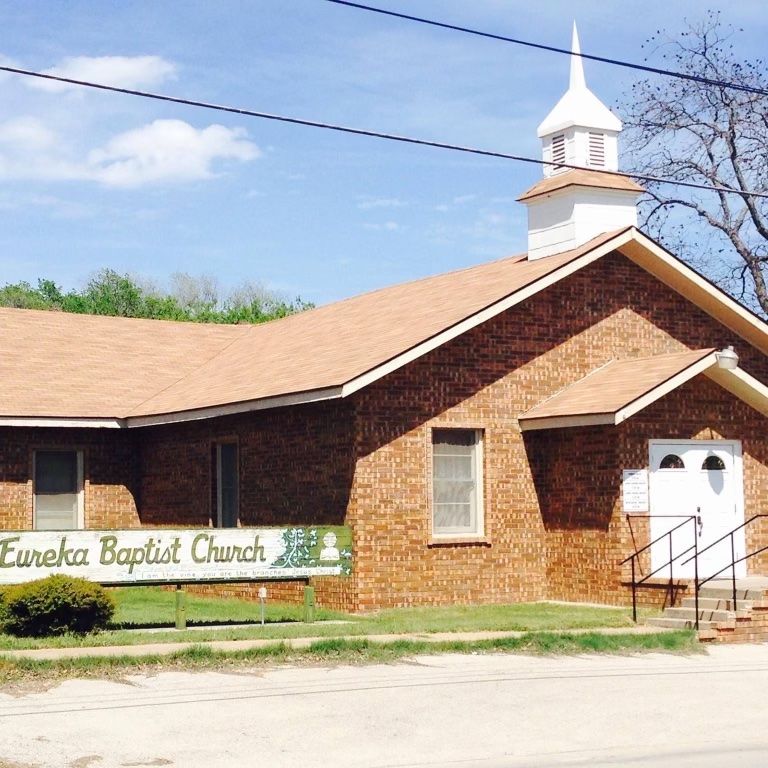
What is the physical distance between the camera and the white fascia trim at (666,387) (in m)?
20.8

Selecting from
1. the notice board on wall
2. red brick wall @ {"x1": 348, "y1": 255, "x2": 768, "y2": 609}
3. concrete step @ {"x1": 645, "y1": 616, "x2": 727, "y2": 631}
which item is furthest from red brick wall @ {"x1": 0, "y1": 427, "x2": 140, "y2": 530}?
concrete step @ {"x1": 645, "y1": 616, "x2": 727, "y2": 631}

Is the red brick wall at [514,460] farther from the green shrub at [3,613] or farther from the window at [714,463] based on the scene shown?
the green shrub at [3,613]

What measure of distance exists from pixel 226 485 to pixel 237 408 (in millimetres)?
2798

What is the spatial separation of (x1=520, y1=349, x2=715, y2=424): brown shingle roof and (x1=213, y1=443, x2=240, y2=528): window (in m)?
5.52

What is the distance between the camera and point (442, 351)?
71.9 ft

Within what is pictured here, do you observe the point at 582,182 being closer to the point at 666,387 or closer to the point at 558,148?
the point at 558,148

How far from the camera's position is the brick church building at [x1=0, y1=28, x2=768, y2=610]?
69.9ft

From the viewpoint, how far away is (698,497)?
2256 centimetres

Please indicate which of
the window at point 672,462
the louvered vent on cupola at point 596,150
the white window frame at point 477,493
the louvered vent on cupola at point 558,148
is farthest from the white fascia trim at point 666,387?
the louvered vent on cupola at point 558,148

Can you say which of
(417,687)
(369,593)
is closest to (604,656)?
(417,687)

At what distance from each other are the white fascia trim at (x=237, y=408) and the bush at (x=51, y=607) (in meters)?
4.61

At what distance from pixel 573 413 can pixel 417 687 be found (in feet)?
27.6

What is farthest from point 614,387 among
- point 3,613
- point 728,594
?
point 3,613

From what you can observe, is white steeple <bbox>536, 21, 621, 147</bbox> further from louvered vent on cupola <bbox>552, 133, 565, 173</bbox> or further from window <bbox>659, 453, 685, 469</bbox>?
window <bbox>659, 453, 685, 469</bbox>
